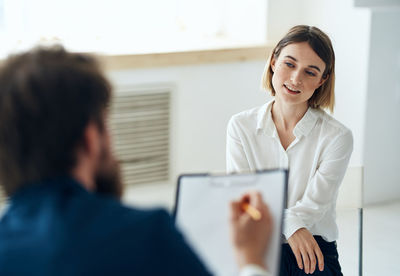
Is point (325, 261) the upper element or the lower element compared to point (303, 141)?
lower

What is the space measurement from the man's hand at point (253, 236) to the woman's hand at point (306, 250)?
63 cm

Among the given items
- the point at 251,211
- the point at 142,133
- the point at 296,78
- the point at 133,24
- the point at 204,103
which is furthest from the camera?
the point at 133,24

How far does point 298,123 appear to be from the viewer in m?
1.81

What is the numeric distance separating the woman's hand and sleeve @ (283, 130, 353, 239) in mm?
18

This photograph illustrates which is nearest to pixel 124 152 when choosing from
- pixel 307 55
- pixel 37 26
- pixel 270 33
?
pixel 37 26

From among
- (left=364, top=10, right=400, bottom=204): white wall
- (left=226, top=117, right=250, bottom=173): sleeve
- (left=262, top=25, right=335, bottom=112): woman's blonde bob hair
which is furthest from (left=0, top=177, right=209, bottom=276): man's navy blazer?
(left=364, top=10, right=400, bottom=204): white wall

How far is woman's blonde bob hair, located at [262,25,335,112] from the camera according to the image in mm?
1801

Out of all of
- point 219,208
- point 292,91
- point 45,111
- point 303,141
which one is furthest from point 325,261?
point 45,111

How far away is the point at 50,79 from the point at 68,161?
11 centimetres

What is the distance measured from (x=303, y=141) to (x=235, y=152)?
193 mm

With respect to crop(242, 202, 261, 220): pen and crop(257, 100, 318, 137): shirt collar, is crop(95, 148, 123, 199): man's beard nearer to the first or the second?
crop(242, 202, 261, 220): pen

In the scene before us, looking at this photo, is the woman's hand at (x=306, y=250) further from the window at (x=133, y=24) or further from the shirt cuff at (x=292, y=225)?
the window at (x=133, y=24)

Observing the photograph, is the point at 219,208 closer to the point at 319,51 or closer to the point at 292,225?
the point at 292,225

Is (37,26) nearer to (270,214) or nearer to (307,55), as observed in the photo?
(307,55)
